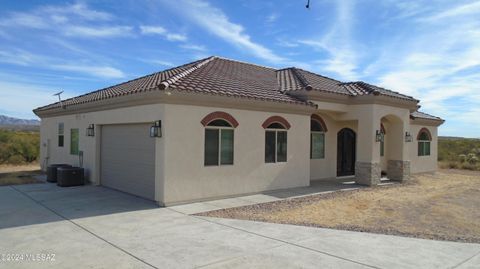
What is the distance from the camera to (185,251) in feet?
23.2

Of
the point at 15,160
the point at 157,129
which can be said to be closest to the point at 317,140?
the point at 157,129

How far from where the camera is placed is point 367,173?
16812mm

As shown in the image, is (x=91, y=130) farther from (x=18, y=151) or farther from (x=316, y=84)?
(x=18, y=151)

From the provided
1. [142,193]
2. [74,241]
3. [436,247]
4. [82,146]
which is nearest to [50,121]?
[82,146]

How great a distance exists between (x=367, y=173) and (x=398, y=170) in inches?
120

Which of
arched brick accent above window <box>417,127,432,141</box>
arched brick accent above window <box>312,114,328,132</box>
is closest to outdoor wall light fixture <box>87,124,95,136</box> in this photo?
arched brick accent above window <box>312,114,328,132</box>

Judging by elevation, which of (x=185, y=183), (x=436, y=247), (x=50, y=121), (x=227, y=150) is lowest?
(x=436, y=247)

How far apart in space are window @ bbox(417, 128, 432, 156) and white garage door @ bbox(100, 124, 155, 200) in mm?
18188

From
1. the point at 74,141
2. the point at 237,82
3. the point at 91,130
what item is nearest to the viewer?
the point at 237,82

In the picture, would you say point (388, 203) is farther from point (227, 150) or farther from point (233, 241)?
A: point (233, 241)

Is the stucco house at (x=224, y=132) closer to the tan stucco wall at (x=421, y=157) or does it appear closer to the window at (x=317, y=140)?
the window at (x=317, y=140)

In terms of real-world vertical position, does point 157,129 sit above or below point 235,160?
above

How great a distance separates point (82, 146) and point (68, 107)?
244 centimetres

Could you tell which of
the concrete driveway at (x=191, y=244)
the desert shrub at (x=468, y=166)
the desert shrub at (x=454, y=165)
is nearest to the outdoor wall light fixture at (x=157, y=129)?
the concrete driveway at (x=191, y=244)
